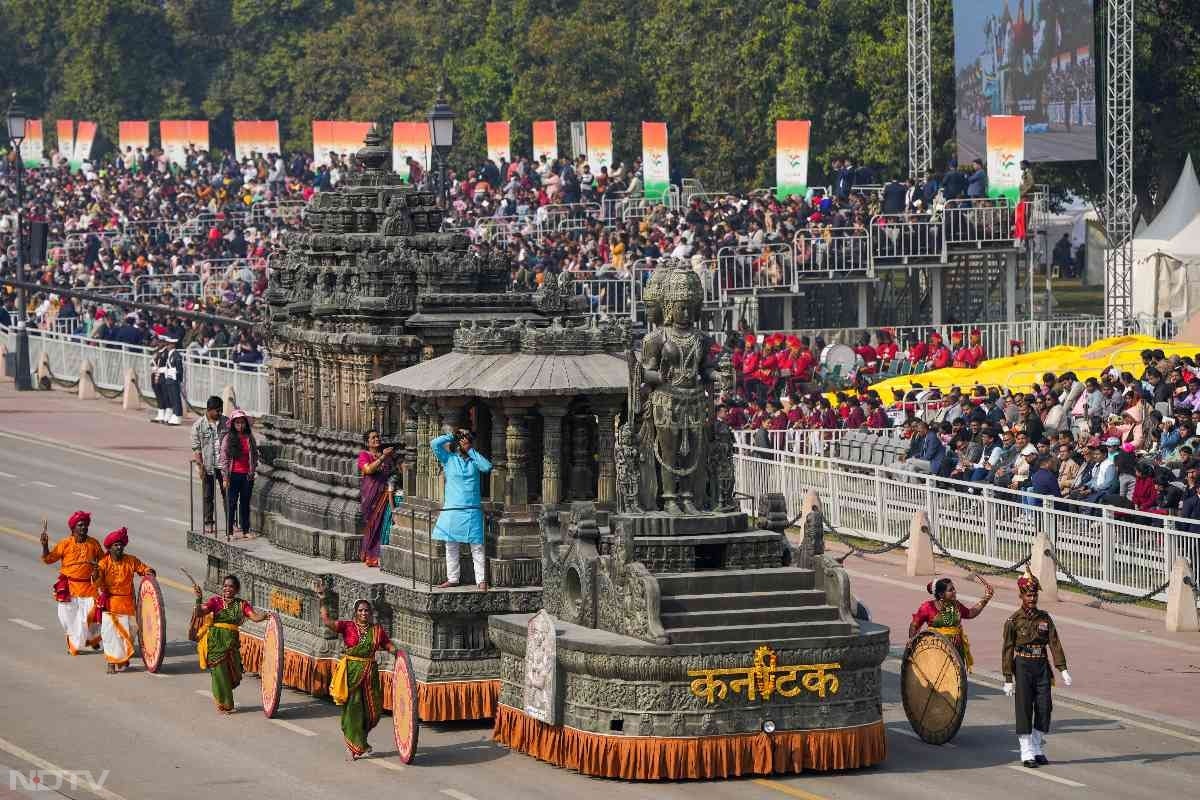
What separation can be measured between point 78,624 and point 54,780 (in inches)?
235

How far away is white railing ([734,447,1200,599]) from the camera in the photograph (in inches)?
1264

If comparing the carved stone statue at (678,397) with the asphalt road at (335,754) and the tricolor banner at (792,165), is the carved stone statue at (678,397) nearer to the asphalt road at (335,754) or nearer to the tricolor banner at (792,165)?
the asphalt road at (335,754)

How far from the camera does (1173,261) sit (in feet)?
179

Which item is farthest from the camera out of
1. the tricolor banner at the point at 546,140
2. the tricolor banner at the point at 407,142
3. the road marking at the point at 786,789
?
the tricolor banner at the point at 546,140

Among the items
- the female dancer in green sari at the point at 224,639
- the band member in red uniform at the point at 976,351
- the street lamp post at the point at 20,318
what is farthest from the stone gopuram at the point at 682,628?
the street lamp post at the point at 20,318

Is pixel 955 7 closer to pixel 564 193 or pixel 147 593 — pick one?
pixel 564 193

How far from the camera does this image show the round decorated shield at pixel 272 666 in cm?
2633

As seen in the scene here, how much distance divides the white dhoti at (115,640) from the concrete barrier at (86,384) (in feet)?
87.9

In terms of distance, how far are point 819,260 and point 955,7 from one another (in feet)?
26.7

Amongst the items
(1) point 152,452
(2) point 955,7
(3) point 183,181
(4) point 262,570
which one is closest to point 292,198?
(3) point 183,181

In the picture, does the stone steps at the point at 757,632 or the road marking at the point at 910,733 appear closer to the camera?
the stone steps at the point at 757,632

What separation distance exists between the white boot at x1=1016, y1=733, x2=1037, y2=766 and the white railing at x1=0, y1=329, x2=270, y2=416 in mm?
27124

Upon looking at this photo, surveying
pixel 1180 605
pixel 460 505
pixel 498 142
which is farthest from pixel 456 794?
pixel 498 142

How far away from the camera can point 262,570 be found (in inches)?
1142
